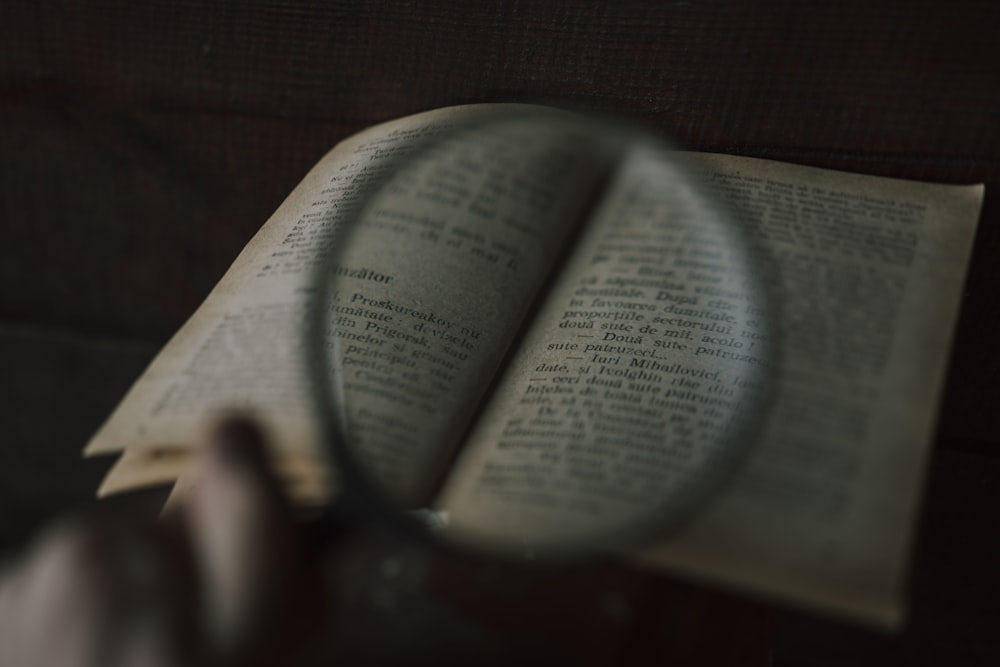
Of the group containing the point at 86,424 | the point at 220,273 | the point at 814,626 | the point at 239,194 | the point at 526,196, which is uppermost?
the point at 526,196

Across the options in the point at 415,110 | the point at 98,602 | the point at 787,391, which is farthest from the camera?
the point at 415,110

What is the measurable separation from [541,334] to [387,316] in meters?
0.12

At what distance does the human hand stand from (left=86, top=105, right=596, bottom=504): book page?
127 millimetres

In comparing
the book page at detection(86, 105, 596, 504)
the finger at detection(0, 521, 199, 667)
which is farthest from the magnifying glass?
the finger at detection(0, 521, 199, 667)

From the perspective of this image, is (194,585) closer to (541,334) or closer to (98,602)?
(98,602)

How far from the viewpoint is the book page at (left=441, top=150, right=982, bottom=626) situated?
1.79 ft

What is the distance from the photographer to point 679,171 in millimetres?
684

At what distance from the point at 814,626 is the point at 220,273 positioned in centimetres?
80

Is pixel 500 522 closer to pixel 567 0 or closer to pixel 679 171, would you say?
pixel 679 171

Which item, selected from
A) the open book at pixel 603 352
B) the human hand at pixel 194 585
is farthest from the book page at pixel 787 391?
the human hand at pixel 194 585

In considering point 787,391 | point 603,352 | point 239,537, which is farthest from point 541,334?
point 239,537

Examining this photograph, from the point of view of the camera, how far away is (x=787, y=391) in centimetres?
62

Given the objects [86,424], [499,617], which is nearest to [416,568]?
[499,617]

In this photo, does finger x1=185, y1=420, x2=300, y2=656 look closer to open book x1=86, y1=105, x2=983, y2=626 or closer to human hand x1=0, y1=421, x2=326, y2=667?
human hand x1=0, y1=421, x2=326, y2=667
